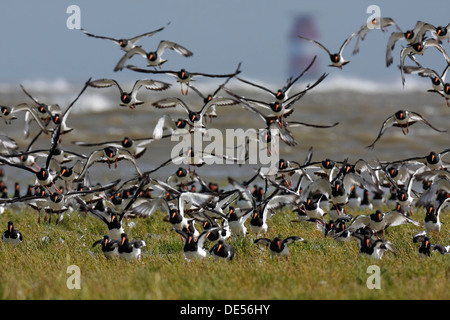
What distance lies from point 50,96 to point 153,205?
172 ft

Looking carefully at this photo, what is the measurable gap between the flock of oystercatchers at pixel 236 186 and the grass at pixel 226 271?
0.32 metres

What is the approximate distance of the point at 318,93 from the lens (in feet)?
209

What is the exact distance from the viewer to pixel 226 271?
9086 millimetres

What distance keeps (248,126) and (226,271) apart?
31698mm

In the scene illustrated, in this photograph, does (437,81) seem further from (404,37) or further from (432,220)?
(432,220)

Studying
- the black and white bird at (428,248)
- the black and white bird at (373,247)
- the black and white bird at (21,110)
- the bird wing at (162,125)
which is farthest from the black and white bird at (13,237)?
the black and white bird at (428,248)

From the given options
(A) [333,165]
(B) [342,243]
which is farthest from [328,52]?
(B) [342,243]

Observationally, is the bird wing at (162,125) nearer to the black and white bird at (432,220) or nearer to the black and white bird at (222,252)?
the black and white bird at (222,252)

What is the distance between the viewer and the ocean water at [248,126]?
2848 cm

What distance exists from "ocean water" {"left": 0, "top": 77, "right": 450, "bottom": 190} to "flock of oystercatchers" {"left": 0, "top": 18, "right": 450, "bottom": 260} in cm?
731
